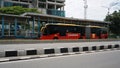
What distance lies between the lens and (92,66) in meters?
9.23

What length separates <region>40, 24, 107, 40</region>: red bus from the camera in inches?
1369

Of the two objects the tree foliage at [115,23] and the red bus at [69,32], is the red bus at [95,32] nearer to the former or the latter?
the red bus at [69,32]

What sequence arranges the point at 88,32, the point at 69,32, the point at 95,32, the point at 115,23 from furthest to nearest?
the point at 115,23 < the point at 95,32 < the point at 88,32 < the point at 69,32

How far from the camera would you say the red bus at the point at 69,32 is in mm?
34781

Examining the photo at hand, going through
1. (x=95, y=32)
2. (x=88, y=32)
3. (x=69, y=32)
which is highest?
(x=69, y=32)

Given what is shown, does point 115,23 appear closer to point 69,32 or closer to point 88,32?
point 88,32

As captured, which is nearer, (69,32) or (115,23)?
(69,32)

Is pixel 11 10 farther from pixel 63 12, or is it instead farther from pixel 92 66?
pixel 92 66

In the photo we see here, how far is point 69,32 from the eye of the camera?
3831cm

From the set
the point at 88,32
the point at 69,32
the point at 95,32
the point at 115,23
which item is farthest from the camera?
the point at 115,23

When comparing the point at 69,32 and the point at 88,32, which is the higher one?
the point at 69,32

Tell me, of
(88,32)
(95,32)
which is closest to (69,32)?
(88,32)

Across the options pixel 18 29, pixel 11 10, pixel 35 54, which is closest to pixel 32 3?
pixel 11 10

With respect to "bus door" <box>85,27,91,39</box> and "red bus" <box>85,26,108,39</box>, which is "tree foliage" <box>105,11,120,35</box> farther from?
"bus door" <box>85,27,91,39</box>
